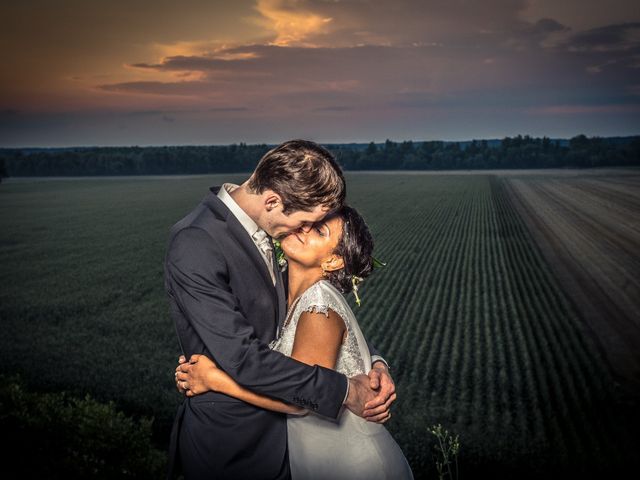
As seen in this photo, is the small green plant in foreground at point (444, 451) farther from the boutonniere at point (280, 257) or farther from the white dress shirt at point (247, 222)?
the white dress shirt at point (247, 222)

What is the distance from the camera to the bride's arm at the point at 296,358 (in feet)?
8.78

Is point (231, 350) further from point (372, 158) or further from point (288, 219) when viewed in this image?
point (372, 158)

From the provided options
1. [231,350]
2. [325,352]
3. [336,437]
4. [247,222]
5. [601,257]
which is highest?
[247,222]

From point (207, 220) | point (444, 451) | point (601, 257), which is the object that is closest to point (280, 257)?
point (207, 220)

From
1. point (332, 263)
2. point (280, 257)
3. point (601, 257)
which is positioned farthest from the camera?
point (601, 257)

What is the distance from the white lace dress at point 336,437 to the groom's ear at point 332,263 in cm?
17

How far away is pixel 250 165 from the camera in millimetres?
156375

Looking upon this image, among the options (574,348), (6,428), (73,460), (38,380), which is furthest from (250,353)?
(574,348)

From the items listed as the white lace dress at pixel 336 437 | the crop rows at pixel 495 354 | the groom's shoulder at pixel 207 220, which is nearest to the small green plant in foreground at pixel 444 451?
the white lace dress at pixel 336 437

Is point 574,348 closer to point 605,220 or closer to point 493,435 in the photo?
point 493,435

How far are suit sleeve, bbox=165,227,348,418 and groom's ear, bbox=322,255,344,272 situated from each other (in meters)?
0.72

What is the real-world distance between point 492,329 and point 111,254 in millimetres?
27646

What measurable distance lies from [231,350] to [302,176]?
0.89 metres

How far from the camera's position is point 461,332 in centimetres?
1745
